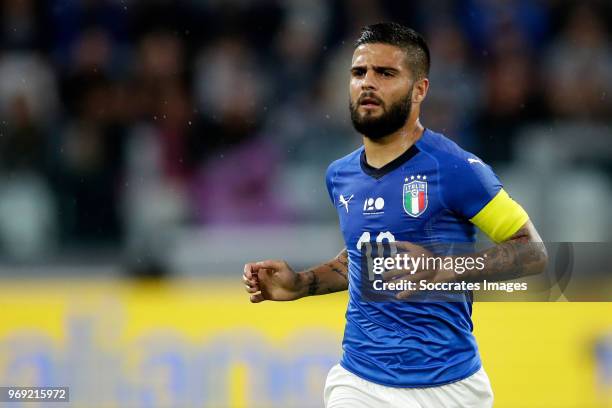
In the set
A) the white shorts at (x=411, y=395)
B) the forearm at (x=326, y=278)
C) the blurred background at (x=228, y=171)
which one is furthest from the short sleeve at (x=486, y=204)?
the blurred background at (x=228, y=171)

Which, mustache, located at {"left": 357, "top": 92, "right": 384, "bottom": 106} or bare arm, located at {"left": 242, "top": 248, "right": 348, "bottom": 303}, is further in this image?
bare arm, located at {"left": 242, "top": 248, "right": 348, "bottom": 303}

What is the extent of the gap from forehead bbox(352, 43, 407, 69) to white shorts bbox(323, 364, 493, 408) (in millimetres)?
1220

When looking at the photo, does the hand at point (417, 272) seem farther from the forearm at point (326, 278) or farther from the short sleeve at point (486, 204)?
the forearm at point (326, 278)

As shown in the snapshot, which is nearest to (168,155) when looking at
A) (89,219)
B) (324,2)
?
(89,219)

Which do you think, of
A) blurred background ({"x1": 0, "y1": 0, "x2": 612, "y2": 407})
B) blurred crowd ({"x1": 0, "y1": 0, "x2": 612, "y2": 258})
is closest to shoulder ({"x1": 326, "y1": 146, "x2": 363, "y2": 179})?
blurred background ({"x1": 0, "y1": 0, "x2": 612, "y2": 407})

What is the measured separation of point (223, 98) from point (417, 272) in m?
5.64

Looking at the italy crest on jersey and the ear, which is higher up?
the ear

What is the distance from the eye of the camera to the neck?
434 cm

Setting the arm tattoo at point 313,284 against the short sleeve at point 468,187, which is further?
the arm tattoo at point 313,284

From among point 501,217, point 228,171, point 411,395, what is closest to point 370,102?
point 501,217

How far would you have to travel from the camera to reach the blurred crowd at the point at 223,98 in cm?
849

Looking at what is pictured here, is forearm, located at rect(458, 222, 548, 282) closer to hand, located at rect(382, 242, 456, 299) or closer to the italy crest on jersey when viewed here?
hand, located at rect(382, 242, 456, 299)

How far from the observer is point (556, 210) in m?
7.64

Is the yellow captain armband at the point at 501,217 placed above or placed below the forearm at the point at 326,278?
above
